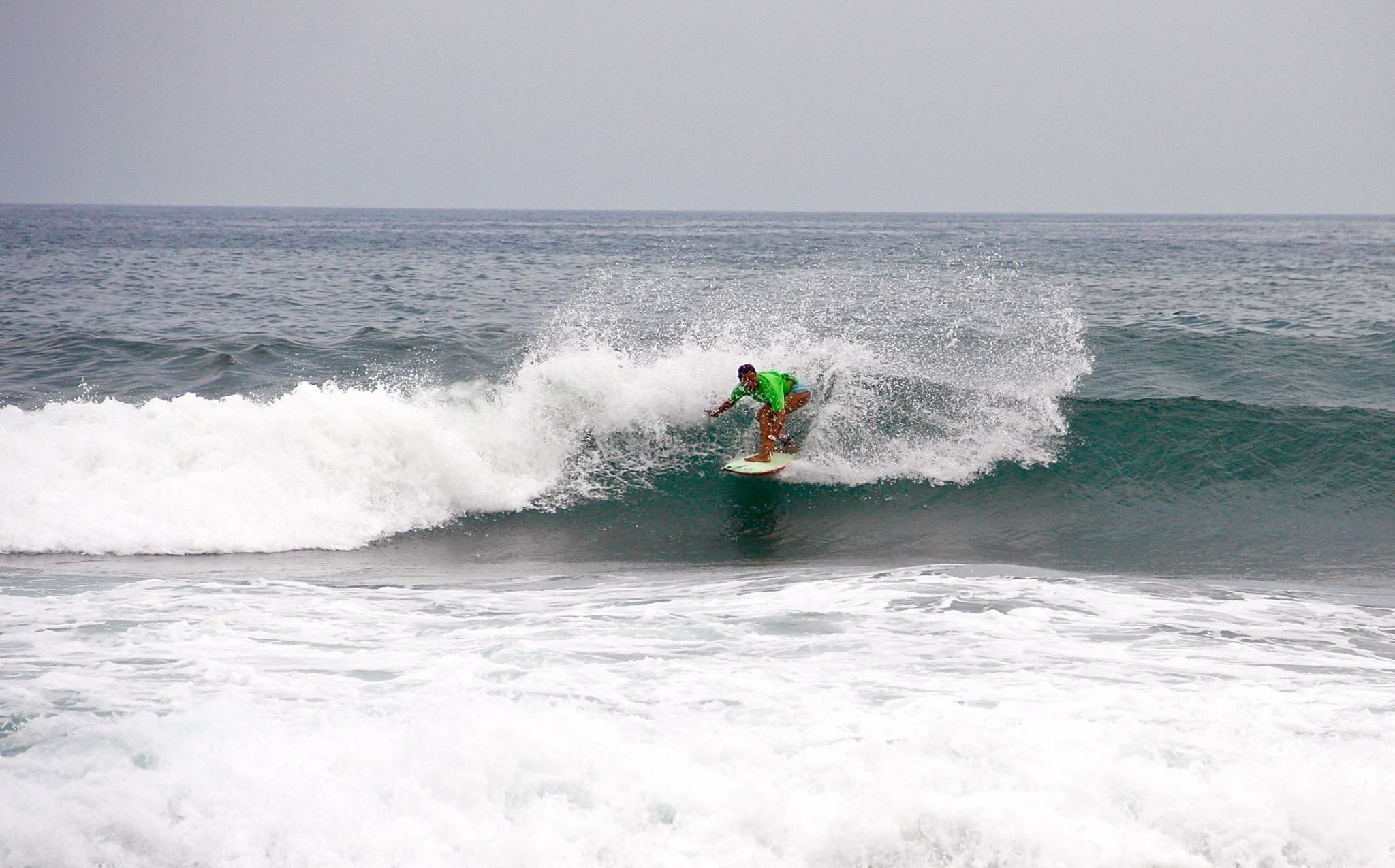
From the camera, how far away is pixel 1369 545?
980 cm

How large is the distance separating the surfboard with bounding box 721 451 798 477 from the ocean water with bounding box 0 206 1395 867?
0.18m

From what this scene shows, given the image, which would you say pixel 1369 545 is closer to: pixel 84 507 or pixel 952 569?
pixel 952 569

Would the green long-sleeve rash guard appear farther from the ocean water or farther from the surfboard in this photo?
the ocean water

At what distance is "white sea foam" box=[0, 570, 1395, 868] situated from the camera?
379 centimetres

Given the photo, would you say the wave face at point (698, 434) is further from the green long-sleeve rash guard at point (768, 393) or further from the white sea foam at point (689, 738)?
the white sea foam at point (689, 738)

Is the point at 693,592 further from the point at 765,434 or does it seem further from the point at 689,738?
the point at 765,434

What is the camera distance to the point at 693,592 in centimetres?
773

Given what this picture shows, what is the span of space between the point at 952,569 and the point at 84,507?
787cm

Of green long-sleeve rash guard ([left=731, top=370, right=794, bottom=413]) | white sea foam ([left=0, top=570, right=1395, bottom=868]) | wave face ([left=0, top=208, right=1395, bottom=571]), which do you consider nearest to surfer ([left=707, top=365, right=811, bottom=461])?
green long-sleeve rash guard ([left=731, top=370, right=794, bottom=413])

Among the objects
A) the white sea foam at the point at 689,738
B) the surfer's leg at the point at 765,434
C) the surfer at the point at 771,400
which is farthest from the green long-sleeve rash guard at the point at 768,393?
the white sea foam at the point at 689,738

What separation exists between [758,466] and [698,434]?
4.99 ft

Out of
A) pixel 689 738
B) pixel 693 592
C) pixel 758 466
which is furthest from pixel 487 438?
pixel 689 738

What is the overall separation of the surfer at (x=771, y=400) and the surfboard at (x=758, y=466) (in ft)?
0.31

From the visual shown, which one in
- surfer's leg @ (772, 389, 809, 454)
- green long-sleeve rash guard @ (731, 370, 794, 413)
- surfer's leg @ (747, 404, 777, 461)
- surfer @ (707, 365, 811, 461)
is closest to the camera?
surfer @ (707, 365, 811, 461)
